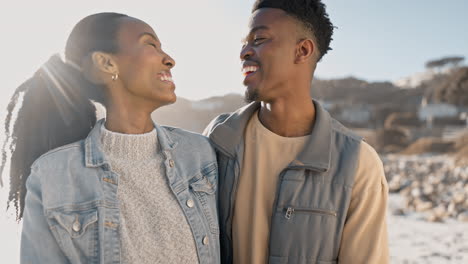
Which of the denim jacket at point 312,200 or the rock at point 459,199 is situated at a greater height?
the denim jacket at point 312,200

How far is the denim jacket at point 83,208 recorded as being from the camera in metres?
1.80

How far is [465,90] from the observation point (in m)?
30.1

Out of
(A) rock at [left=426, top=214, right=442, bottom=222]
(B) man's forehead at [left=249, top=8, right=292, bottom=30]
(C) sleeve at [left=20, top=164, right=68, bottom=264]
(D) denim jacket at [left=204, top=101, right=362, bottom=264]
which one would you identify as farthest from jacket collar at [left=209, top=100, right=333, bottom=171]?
(A) rock at [left=426, top=214, right=442, bottom=222]

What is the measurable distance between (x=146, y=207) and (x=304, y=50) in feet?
→ 4.25

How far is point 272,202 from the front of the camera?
226 centimetres

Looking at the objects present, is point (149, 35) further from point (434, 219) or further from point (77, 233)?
point (434, 219)

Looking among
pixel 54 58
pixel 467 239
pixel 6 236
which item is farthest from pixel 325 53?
pixel 467 239

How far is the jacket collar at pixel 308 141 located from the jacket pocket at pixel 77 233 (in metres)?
0.82

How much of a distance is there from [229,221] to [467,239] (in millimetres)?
5550

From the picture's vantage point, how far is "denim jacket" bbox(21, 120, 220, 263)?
1.80 metres

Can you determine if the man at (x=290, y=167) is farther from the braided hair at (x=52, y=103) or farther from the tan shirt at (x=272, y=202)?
the braided hair at (x=52, y=103)

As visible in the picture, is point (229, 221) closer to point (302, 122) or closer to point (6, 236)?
point (302, 122)

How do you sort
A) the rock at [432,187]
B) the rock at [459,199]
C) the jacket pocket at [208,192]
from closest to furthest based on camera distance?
the jacket pocket at [208,192], the rock at [432,187], the rock at [459,199]

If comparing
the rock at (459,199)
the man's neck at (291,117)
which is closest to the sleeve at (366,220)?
the man's neck at (291,117)
